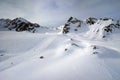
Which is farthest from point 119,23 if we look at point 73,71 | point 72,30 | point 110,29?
point 73,71

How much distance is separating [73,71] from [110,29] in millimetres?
29818

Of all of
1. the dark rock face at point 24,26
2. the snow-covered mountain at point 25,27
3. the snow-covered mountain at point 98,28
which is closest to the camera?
the snow-covered mountain at point 98,28

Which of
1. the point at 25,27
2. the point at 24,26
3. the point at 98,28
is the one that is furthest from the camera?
the point at 24,26

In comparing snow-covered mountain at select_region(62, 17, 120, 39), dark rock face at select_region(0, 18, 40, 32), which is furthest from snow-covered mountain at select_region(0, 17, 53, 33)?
snow-covered mountain at select_region(62, 17, 120, 39)

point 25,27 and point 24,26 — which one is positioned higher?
point 24,26

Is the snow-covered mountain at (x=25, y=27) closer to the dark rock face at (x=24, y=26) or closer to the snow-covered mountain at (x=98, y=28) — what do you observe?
the dark rock face at (x=24, y=26)

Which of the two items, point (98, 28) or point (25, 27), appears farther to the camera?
point (25, 27)

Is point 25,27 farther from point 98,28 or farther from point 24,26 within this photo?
point 98,28

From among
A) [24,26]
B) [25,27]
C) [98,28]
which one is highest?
[24,26]

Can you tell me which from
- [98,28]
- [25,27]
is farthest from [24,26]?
[98,28]

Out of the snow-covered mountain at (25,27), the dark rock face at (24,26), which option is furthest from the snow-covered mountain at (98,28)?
the dark rock face at (24,26)

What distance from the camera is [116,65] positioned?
1348cm

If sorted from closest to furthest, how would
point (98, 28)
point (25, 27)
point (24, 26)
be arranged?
1. point (98, 28)
2. point (25, 27)
3. point (24, 26)

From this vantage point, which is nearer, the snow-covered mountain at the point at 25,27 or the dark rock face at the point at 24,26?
the dark rock face at the point at 24,26
